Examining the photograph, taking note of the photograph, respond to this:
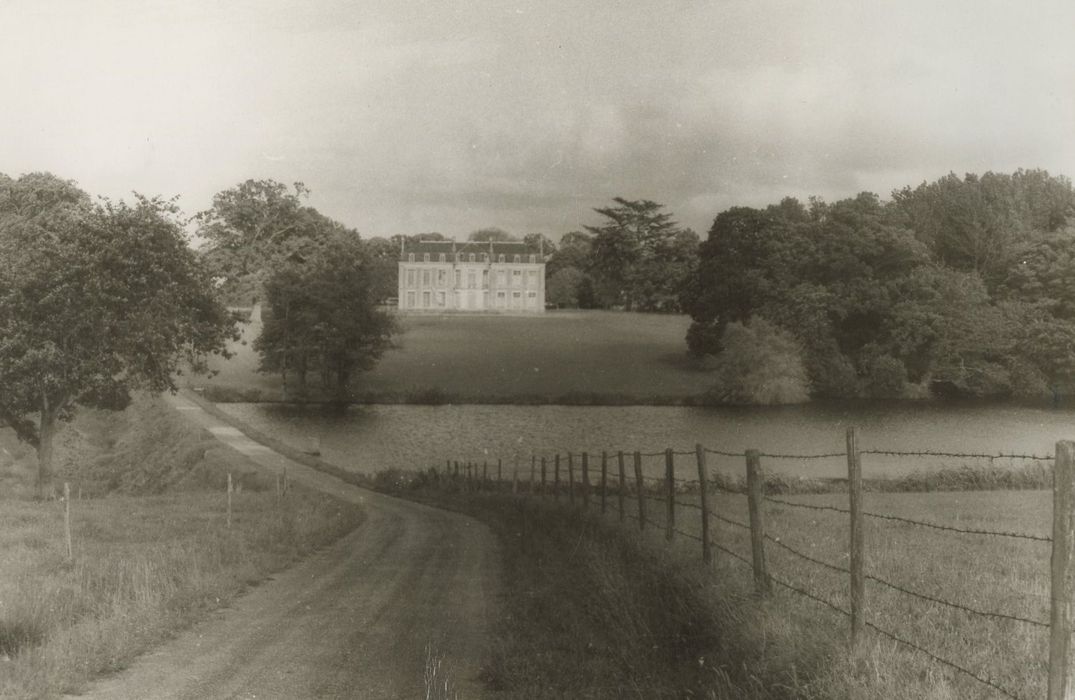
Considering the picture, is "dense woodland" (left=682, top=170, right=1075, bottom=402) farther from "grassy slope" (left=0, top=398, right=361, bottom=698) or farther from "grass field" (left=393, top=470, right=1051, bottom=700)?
"grassy slope" (left=0, top=398, right=361, bottom=698)

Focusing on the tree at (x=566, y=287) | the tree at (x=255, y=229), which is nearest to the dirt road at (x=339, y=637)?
the tree at (x=255, y=229)

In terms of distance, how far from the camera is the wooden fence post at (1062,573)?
416 cm

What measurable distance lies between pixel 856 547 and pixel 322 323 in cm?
5254

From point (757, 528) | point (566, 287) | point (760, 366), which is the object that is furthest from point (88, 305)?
point (566, 287)

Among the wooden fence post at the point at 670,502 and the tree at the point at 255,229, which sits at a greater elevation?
the tree at the point at 255,229

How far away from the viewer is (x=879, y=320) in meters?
33.7

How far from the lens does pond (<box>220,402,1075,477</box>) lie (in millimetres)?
29609

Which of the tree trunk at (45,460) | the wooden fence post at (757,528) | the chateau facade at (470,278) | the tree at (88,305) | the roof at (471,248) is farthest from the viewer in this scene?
the roof at (471,248)

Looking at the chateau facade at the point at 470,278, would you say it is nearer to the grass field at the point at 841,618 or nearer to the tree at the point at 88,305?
the tree at the point at 88,305

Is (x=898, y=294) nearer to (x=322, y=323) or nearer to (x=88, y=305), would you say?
(x=88, y=305)

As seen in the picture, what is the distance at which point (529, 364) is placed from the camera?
51062mm

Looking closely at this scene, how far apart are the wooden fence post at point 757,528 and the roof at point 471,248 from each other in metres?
67.1

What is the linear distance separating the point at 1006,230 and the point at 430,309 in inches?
1904

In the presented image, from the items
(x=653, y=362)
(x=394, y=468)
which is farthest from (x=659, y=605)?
(x=653, y=362)
